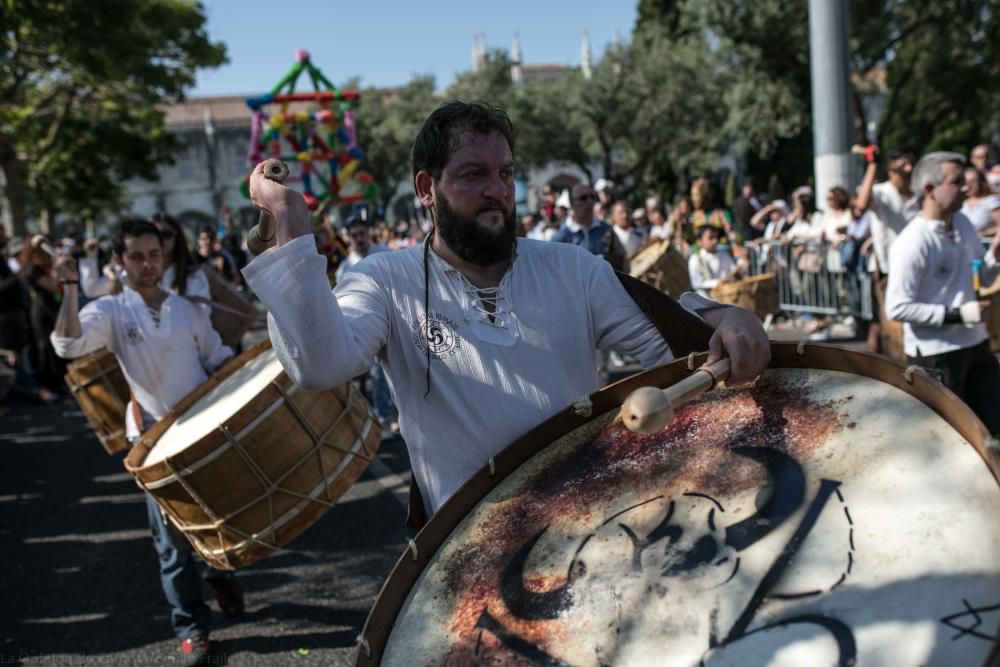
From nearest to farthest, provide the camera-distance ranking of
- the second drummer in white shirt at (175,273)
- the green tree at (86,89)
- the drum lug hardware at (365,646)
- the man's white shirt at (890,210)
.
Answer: the drum lug hardware at (365,646)
the second drummer in white shirt at (175,273)
the man's white shirt at (890,210)
the green tree at (86,89)

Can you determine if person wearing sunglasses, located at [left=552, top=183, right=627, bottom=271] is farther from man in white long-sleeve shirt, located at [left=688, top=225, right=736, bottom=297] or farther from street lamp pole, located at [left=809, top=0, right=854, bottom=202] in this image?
street lamp pole, located at [left=809, top=0, right=854, bottom=202]

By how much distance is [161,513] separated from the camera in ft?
13.8

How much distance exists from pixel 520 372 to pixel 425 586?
561mm

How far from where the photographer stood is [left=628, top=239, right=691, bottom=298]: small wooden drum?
9.12 meters

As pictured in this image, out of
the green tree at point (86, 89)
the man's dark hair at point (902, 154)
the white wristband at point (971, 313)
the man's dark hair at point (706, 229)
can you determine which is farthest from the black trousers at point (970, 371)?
the green tree at point (86, 89)

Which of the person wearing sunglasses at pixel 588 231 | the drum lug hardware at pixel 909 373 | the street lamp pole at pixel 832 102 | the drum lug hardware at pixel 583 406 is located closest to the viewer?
the drum lug hardware at pixel 909 373

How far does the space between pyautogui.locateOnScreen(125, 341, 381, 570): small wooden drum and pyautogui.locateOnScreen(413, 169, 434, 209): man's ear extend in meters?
1.51

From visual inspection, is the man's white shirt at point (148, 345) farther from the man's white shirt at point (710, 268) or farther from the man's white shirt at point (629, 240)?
the man's white shirt at point (710, 268)

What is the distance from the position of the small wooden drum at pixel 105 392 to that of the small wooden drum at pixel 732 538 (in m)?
4.55

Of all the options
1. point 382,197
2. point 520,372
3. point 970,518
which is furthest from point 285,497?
point 382,197

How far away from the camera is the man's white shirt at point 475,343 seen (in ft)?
7.36

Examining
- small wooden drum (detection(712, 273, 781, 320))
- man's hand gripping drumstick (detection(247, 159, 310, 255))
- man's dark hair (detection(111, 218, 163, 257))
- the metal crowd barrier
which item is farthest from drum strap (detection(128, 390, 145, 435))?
the metal crowd barrier

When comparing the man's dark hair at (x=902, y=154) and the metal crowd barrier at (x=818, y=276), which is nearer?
the man's dark hair at (x=902, y=154)

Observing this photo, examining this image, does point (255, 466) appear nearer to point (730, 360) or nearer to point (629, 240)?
point (730, 360)
